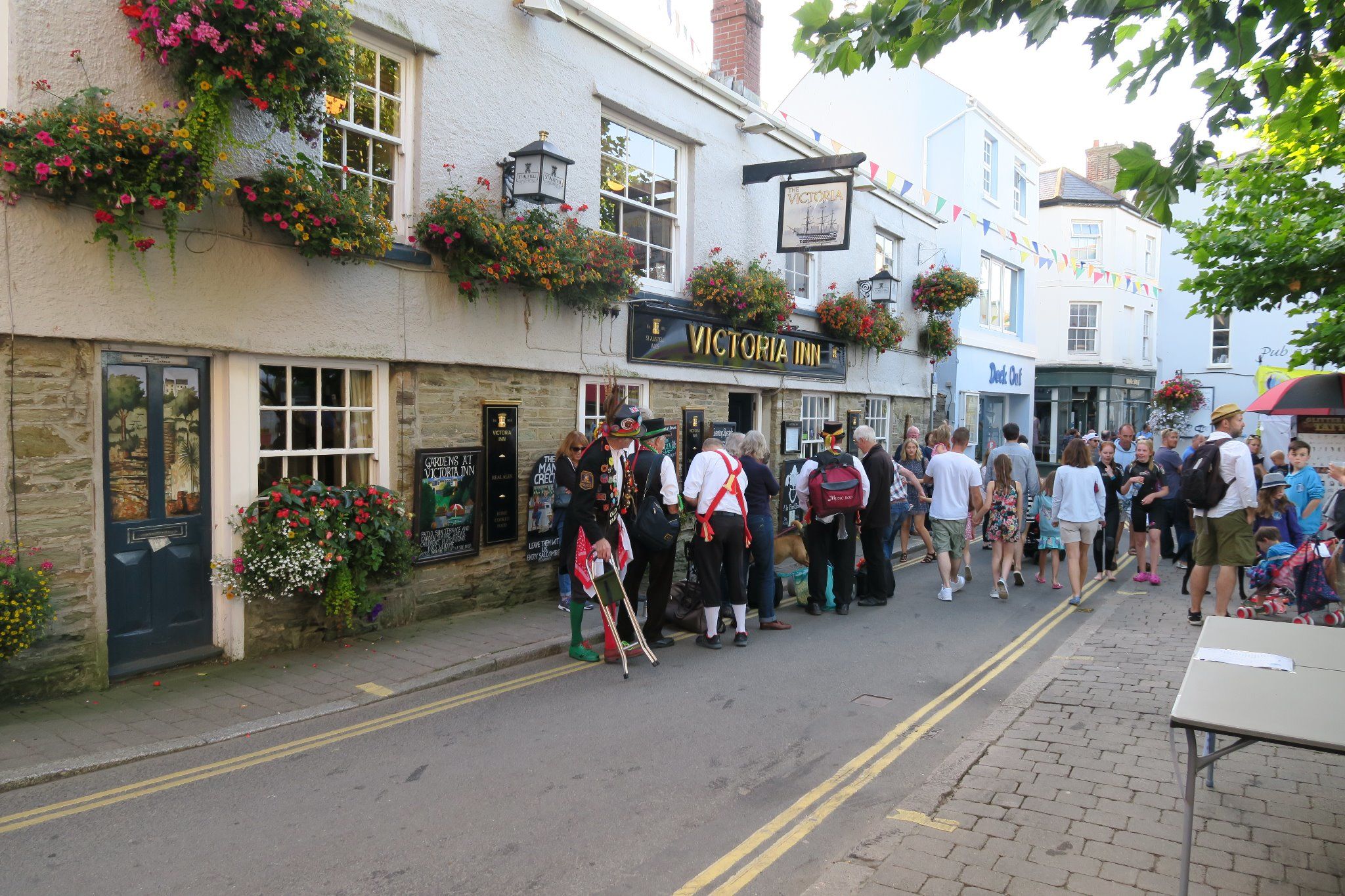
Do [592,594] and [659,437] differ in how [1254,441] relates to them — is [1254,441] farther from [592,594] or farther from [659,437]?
[592,594]

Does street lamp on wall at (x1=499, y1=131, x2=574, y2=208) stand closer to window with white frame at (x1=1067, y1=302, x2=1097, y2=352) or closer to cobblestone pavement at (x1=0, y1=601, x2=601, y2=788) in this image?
cobblestone pavement at (x1=0, y1=601, x2=601, y2=788)

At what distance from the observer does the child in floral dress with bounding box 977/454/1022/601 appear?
10180 millimetres

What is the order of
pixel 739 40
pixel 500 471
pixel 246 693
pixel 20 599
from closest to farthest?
pixel 20 599 < pixel 246 693 < pixel 500 471 < pixel 739 40

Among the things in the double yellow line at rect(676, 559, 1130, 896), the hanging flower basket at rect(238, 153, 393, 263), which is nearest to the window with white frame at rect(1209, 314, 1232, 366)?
the double yellow line at rect(676, 559, 1130, 896)

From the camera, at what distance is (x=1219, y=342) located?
33312 millimetres

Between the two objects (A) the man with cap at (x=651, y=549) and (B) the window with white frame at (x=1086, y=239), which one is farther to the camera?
(B) the window with white frame at (x=1086, y=239)

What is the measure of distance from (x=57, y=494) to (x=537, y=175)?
4819 millimetres

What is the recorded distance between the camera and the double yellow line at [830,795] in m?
3.78

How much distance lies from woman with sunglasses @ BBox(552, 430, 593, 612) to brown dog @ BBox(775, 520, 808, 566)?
208cm

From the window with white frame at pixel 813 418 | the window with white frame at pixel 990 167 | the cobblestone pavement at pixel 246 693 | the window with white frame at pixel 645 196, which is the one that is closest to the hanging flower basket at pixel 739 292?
the window with white frame at pixel 645 196

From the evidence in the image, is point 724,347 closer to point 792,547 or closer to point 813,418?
point 813,418

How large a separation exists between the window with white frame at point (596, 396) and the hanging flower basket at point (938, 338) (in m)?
9.55

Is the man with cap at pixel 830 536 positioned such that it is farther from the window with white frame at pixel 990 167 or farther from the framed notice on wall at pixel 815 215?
the window with white frame at pixel 990 167

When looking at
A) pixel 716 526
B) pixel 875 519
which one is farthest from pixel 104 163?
pixel 875 519
